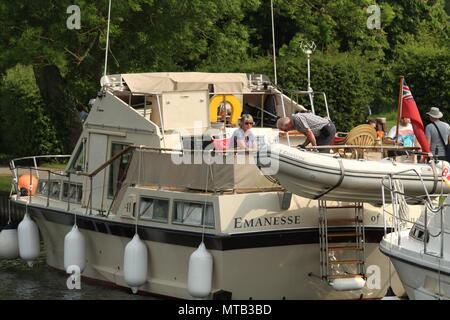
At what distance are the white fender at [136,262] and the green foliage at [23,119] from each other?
1547 centimetres

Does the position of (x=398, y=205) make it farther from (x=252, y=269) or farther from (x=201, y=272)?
(x=201, y=272)

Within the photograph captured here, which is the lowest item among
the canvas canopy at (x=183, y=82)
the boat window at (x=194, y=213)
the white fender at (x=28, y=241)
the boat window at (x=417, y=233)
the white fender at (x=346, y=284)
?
the white fender at (x=346, y=284)

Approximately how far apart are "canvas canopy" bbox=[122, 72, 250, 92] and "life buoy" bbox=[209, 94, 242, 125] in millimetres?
178

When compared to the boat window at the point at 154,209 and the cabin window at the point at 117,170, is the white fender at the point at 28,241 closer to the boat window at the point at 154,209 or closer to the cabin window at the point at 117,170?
the cabin window at the point at 117,170

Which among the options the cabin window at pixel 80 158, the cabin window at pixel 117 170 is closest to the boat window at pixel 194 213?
the cabin window at pixel 117 170

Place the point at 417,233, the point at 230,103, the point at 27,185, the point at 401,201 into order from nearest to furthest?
the point at 417,233
the point at 401,201
the point at 230,103
the point at 27,185

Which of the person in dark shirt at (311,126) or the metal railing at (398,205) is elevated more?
the person in dark shirt at (311,126)

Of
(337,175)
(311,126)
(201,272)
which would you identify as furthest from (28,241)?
(337,175)

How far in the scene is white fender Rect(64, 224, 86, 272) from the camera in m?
16.9

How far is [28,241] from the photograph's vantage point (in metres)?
18.4

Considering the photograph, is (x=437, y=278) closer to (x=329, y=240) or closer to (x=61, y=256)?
(x=329, y=240)

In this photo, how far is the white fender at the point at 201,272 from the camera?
48.1 feet

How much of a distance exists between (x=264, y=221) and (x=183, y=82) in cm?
411

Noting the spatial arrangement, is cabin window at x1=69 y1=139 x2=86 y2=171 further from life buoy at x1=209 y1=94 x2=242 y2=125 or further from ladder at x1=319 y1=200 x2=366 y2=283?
ladder at x1=319 y1=200 x2=366 y2=283
